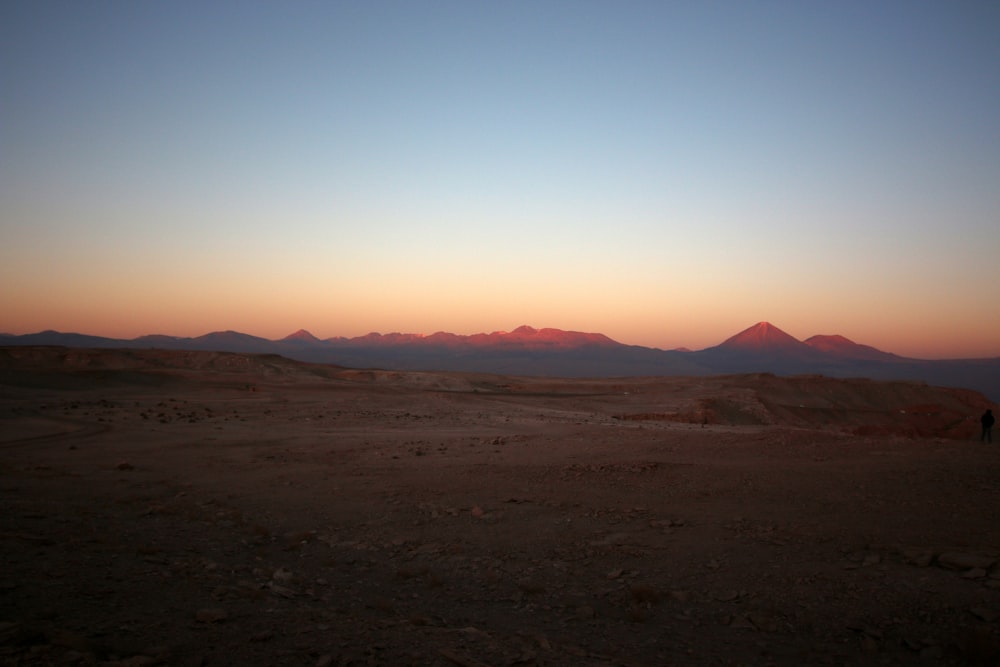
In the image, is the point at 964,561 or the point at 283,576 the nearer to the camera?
the point at 964,561

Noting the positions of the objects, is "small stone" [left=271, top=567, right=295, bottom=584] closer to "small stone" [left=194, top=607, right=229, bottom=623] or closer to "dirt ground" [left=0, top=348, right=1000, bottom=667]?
"dirt ground" [left=0, top=348, right=1000, bottom=667]

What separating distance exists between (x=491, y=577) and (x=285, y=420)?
67.7ft

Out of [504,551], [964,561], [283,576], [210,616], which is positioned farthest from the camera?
[504,551]

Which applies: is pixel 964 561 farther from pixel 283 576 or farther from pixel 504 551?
pixel 283 576

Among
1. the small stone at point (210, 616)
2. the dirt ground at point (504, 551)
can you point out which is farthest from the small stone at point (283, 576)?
the small stone at point (210, 616)

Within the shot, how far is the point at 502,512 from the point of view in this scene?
1023cm

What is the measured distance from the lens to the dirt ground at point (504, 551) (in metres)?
5.39

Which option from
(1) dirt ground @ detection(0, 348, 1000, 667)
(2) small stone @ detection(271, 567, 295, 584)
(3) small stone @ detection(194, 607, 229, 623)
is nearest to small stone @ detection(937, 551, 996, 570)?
(1) dirt ground @ detection(0, 348, 1000, 667)

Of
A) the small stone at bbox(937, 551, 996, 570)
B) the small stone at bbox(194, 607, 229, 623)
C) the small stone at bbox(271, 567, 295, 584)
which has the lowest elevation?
the small stone at bbox(271, 567, 295, 584)

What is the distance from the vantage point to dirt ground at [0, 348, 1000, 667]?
5387mm

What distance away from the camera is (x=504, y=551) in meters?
8.51

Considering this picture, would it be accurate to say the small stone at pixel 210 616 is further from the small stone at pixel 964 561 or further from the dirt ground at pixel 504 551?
the small stone at pixel 964 561

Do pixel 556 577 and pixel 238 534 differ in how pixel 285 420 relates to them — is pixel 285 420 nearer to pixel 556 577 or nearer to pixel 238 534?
pixel 238 534

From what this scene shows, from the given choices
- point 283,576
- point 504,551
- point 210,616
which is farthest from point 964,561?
point 210,616
